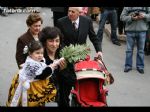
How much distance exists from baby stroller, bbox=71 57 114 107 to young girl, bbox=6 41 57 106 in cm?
62

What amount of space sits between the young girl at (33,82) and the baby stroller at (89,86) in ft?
2.02

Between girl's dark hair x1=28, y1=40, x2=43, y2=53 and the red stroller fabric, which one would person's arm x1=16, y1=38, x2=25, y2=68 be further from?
the red stroller fabric

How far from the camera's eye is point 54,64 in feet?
18.9

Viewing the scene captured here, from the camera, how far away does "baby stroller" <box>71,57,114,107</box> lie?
6.14 metres

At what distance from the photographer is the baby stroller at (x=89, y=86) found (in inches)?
242

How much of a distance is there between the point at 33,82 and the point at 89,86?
3.41ft

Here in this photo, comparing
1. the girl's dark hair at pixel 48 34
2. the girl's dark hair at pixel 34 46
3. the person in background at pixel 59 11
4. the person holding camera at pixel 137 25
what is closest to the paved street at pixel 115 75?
the person holding camera at pixel 137 25

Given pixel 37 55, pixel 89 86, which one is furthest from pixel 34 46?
pixel 89 86

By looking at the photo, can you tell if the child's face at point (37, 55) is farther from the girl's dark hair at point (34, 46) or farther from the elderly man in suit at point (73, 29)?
the elderly man in suit at point (73, 29)

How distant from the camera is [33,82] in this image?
18.2ft

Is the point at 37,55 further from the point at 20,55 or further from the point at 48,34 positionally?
the point at 20,55

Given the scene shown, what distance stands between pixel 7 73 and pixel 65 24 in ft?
9.70
